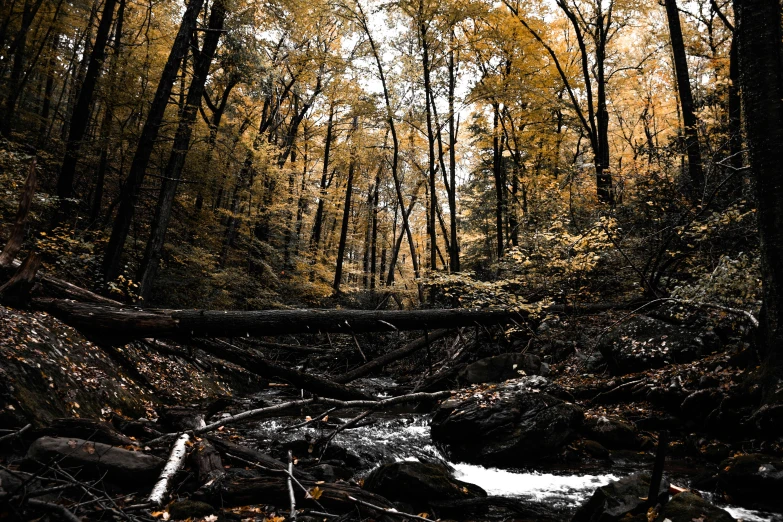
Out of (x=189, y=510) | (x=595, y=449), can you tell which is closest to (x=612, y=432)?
(x=595, y=449)

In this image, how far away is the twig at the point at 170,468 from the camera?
3.75 m

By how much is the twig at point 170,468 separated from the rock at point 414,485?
7.05ft

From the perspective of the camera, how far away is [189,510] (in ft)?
12.0

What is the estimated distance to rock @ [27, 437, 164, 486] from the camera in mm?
3846

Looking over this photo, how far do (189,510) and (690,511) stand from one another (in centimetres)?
437

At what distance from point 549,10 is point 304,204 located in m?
14.7

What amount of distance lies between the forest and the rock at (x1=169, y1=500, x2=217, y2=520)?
0.03m

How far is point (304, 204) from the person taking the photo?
23.2m

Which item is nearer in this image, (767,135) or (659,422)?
(767,135)

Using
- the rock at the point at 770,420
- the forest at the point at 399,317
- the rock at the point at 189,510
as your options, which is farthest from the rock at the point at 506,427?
the rock at the point at 189,510

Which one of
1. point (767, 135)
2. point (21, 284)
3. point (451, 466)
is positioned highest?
point (767, 135)

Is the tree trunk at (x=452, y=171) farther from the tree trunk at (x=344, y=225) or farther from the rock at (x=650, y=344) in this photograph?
the rock at (x=650, y=344)

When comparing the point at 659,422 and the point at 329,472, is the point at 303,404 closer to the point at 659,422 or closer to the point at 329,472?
the point at 329,472

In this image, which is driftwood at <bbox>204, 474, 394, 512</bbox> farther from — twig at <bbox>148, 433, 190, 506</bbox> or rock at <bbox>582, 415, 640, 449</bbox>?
rock at <bbox>582, 415, 640, 449</bbox>
